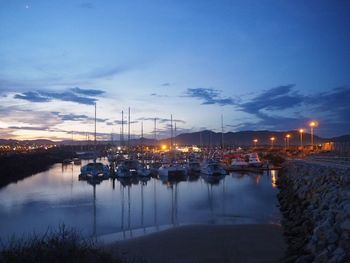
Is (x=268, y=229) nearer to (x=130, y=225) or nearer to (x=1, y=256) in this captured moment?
(x=130, y=225)

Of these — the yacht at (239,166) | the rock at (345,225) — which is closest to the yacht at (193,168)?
the yacht at (239,166)

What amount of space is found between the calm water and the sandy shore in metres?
2.50

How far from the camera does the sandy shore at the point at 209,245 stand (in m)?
16.0

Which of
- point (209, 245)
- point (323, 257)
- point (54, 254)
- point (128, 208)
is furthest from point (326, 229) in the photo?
point (128, 208)

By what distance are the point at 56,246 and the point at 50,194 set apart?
121ft

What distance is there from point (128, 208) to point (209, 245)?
15.3 meters

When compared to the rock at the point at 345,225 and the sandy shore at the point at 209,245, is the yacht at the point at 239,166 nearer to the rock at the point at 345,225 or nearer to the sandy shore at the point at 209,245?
the sandy shore at the point at 209,245

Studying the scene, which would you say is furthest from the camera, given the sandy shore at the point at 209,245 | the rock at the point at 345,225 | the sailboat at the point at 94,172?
the sailboat at the point at 94,172

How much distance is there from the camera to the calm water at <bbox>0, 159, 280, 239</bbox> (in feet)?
82.0

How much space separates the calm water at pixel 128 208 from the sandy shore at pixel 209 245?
2.50 meters

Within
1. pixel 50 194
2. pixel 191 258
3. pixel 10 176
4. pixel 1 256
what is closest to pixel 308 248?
pixel 191 258

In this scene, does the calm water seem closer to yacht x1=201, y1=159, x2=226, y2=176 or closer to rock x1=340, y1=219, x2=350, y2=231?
rock x1=340, y1=219, x2=350, y2=231

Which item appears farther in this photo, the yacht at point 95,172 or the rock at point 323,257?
the yacht at point 95,172

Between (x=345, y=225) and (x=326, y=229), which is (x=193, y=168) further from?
(x=345, y=225)
